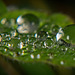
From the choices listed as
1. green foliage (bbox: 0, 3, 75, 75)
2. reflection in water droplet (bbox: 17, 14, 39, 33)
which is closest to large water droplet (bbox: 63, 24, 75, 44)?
green foliage (bbox: 0, 3, 75, 75)

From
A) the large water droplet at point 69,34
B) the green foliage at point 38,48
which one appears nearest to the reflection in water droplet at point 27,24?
the green foliage at point 38,48

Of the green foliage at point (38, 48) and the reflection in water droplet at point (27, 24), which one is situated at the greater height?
the reflection in water droplet at point (27, 24)

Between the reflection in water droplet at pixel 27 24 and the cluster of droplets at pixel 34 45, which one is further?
the reflection in water droplet at pixel 27 24

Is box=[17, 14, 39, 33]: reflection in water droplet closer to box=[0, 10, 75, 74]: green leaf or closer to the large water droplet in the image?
box=[0, 10, 75, 74]: green leaf

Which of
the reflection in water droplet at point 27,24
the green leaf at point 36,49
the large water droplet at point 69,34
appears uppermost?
the reflection in water droplet at point 27,24

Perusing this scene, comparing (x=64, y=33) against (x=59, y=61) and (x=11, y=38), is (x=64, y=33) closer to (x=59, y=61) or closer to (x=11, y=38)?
(x=59, y=61)

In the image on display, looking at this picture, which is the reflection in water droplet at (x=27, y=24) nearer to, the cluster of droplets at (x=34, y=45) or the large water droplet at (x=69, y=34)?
the cluster of droplets at (x=34, y=45)

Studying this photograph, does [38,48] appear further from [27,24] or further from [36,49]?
[27,24]

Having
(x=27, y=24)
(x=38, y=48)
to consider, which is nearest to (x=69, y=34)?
(x=38, y=48)

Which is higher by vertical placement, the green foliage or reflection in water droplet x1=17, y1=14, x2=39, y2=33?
reflection in water droplet x1=17, y1=14, x2=39, y2=33

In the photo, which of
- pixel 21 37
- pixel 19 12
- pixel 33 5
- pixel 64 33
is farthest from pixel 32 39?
pixel 33 5

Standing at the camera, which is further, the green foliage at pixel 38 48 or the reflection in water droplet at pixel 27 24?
the reflection in water droplet at pixel 27 24
